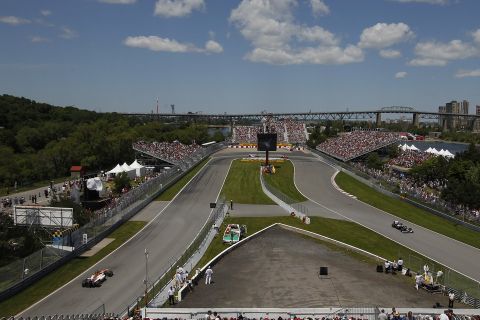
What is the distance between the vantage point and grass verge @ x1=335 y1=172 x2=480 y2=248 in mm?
42312

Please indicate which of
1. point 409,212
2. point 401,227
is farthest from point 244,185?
point 401,227

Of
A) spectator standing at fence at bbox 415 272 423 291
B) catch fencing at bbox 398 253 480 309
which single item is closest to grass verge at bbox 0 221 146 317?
spectator standing at fence at bbox 415 272 423 291

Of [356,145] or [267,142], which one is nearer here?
[267,142]

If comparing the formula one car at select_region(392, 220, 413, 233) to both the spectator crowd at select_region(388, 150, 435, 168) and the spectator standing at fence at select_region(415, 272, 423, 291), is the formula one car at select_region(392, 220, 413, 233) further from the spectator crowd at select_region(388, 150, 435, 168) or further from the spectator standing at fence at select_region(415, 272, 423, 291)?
the spectator crowd at select_region(388, 150, 435, 168)

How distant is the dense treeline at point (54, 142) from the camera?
7681cm

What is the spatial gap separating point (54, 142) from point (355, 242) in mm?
78511

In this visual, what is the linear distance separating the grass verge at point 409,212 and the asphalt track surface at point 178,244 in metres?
1.68

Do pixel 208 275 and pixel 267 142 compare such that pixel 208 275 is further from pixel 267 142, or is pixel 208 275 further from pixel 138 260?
pixel 267 142

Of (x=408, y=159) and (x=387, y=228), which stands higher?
(x=408, y=159)

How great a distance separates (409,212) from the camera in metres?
51.2

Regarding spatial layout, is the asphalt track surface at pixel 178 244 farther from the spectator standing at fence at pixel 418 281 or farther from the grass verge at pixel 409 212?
the spectator standing at fence at pixel 418 281

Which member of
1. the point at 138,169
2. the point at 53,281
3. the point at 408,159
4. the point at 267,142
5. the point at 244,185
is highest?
the point at 267,142

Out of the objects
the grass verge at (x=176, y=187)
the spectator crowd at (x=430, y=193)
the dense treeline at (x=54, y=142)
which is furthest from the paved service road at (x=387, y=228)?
the dense treeline at (x=54, y=142)

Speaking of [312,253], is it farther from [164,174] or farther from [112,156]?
[112,156]
